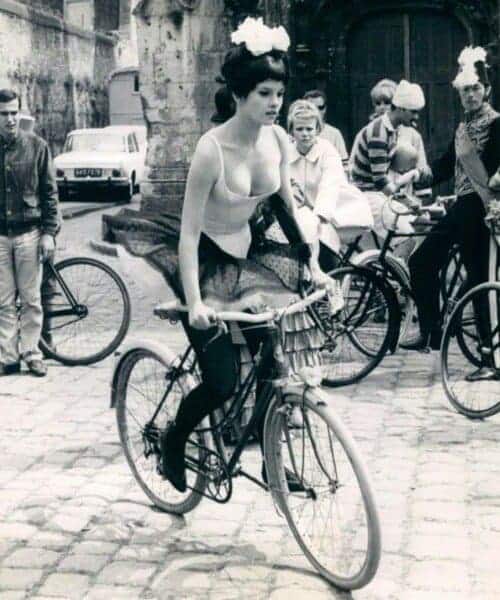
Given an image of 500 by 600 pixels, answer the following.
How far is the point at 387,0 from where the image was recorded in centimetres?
1661

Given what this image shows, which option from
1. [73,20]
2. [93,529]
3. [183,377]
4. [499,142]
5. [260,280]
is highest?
[73,20]

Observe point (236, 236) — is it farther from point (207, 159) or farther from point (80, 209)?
point (80, 209)

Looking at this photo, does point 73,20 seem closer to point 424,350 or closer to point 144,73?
point 144,73

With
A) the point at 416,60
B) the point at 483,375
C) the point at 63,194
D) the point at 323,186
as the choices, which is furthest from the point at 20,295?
the point at 63,194

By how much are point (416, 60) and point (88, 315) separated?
8.78 m

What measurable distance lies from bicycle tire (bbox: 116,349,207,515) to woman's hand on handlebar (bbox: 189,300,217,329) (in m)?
0.55

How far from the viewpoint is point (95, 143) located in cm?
2972

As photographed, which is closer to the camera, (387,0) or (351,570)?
(351,570)

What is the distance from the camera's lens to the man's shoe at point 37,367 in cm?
887

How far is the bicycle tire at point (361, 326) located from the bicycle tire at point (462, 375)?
0.60 metres

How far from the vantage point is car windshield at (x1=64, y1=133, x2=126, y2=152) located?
29359mm

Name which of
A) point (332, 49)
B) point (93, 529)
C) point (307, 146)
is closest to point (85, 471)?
point (93, 529)

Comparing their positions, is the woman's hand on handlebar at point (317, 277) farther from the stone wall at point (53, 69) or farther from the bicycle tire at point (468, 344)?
the stone wall at point (53, 69)

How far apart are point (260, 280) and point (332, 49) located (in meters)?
12.2
